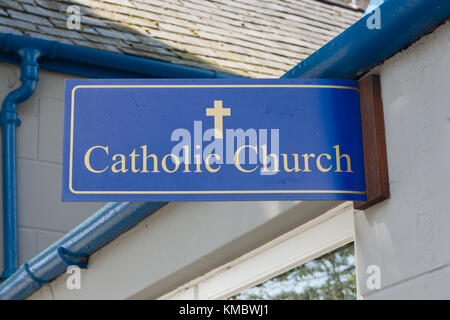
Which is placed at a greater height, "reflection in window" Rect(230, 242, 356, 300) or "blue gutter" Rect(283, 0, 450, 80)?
"blue gutter" Rect(283, 0, 450, 80)

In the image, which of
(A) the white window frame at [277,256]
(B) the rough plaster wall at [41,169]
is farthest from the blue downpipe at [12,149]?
(A) the white window frame at [277,256]

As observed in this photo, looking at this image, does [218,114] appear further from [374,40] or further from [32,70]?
[32,70]

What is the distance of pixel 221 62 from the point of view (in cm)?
775

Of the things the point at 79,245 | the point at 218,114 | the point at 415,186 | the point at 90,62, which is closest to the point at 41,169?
the point at 90,62

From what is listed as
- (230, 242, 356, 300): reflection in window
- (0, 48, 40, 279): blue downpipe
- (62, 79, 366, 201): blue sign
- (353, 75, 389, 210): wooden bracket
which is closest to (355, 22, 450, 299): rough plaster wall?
(353, 75, 389, 210): wooden bracket

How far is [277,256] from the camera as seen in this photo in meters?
3.77

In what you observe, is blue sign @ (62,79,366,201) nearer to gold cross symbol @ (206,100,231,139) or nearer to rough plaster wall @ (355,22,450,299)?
gold cross symbol @ (206,100,231,139)

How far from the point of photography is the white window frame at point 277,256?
3414 mm

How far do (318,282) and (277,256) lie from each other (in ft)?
0.66

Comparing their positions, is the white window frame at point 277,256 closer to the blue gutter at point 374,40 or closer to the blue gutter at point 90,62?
the blue gutter at point 374,40

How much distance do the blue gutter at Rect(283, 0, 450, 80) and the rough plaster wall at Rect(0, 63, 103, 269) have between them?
150 inches

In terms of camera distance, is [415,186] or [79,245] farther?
[79,245]

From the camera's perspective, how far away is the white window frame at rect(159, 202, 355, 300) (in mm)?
3414

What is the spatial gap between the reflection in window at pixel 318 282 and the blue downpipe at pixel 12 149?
9.50 feet
